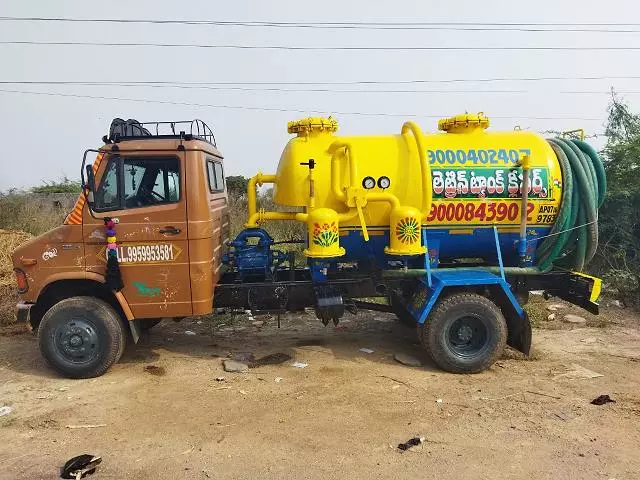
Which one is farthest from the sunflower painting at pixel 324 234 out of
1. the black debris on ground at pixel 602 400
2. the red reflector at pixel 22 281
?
the red reflector at pixel 22 281

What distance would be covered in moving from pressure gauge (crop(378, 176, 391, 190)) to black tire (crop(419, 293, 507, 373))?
1.39 meters

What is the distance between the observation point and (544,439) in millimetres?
4008

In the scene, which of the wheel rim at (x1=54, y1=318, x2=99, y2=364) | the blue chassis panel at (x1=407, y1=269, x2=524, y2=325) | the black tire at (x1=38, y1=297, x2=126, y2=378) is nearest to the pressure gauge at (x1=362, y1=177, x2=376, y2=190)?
the blue chassis panel at (x1=407, y1=269, x2=524, y2=325)

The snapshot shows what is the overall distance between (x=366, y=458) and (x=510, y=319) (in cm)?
277

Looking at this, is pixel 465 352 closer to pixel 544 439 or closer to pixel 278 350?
pixel 544 439

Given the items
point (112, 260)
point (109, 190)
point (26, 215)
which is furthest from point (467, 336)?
point (26, 215)

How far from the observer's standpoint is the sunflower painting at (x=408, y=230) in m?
5.33

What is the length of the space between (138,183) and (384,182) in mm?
2588

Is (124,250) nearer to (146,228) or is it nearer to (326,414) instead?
(146,228)

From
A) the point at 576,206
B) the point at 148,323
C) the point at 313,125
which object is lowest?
the point at 148,323

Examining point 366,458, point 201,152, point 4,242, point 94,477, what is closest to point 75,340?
point 94,477

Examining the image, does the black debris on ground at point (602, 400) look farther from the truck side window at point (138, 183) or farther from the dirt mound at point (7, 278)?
the dirt mound at point (7, 278)

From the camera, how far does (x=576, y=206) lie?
5672 millimetres

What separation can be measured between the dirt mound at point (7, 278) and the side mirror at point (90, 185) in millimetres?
3673
